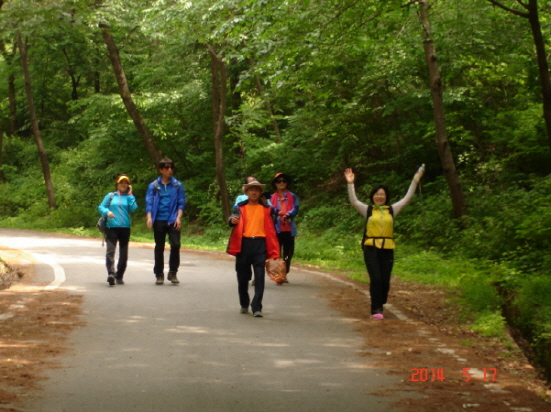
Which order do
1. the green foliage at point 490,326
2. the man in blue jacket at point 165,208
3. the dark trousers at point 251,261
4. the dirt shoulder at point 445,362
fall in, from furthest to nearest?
the man in blue jacket at point 165,208 < the dark trousers at point 251,261 < the green foliage at point 490,326 < the dirt shoulder at point 445,362

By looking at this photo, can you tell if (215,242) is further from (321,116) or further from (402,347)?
(402,347)

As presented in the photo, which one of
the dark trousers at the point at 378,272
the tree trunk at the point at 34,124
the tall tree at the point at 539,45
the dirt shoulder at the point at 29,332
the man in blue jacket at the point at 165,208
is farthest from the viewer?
the tree trunk at the point at 34,124

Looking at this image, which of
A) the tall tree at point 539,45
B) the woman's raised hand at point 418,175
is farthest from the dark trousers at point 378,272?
the tall tree at point 539,45

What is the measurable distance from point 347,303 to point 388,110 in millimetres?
11823

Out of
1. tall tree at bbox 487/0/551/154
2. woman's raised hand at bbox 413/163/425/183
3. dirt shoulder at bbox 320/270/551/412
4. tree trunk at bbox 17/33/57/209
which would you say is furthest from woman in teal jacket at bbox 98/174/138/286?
tree trunk at bbox 17/33/57/209

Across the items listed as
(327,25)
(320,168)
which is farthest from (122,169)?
(327,25)

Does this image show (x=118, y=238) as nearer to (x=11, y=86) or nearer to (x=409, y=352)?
(x=409, y=352)

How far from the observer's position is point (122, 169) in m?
34.2

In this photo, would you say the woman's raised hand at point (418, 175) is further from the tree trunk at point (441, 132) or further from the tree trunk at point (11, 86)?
the tree trunk at point (11, 86)

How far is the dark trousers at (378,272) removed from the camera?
30.6ft

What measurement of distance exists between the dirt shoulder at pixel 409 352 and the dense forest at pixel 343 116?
0.83 meters

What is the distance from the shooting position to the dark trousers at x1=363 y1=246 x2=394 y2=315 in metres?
9.32

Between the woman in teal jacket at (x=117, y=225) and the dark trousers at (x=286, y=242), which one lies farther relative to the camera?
the dark trousers at (x=286, y=242)

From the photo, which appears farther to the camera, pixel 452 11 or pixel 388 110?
pixel 388 110
